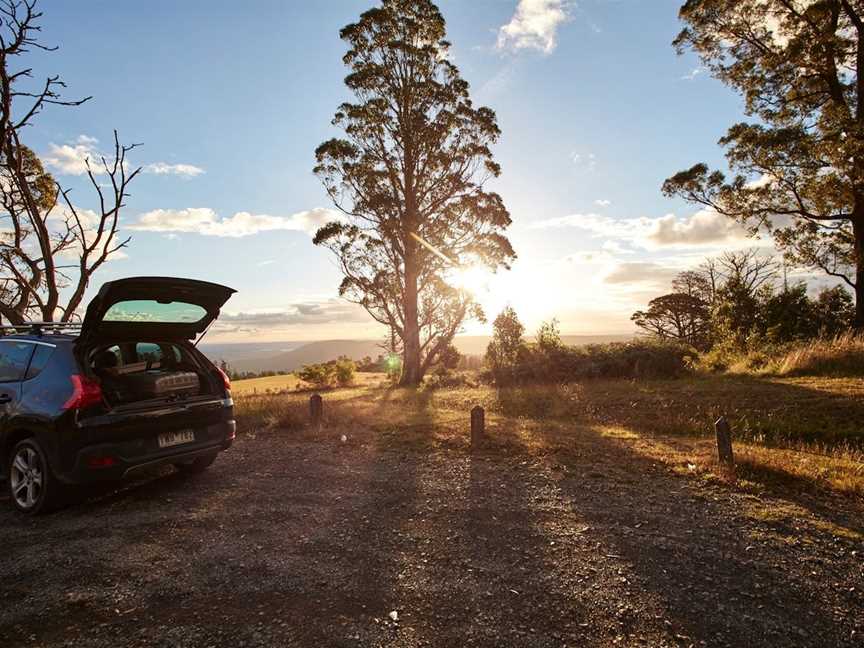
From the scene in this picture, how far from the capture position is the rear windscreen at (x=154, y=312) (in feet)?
16.5

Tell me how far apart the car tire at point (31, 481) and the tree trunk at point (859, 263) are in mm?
21064

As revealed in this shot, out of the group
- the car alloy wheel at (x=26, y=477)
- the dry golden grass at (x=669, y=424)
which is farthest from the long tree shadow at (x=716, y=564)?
the car alloy wheel at (x=26, y=477)

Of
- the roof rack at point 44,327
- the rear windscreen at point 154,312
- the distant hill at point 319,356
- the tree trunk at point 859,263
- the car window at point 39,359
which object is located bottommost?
the distant hill at point 319,356

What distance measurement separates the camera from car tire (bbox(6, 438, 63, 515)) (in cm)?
458

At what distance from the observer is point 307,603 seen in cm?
312

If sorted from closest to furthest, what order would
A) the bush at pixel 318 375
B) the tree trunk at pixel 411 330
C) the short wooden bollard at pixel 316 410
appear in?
the short wooden bollard at pixel 316 410
the tree trunk at pixel 411 330
the bush at pixel 318 375

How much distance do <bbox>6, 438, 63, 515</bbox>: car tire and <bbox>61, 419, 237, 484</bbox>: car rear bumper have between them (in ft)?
0.85

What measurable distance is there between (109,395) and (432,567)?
12.2 feet

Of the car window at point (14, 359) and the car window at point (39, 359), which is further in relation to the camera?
the car window at point (14, 359)

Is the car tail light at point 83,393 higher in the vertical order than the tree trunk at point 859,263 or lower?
lower

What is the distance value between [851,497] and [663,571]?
3115mm

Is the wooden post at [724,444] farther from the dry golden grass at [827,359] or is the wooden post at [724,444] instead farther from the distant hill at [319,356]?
the distant hill at [319,356]

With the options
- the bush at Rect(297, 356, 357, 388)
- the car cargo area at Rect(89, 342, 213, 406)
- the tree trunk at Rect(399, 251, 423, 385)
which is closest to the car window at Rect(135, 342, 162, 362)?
the car cargo area at Rect(89, 342, 213, 406)

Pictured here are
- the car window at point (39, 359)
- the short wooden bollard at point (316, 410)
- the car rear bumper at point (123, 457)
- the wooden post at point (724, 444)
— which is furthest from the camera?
the short wooden bollard at point (316, 410)
